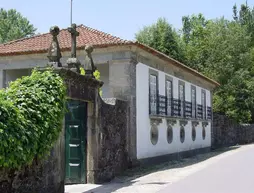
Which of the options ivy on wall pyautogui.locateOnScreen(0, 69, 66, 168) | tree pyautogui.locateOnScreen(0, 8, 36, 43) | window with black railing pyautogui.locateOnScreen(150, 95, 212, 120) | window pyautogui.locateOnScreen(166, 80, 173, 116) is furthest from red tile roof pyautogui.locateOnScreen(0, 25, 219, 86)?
tree pyautogui.locateOnScreen(0, 8, 36, 43)

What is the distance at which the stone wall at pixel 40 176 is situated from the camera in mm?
7246

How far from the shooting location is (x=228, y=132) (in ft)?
103

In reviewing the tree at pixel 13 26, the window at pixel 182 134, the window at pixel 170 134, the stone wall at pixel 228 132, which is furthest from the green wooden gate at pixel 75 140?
the tree at pixel 13 26

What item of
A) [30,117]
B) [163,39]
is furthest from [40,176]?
[163,39]

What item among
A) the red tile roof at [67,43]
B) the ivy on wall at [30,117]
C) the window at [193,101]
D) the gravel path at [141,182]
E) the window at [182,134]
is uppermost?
the red tile roof at [67,43]

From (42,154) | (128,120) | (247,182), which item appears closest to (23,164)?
(42,154)

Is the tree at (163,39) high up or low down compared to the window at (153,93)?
up

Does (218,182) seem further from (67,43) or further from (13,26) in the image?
(13,26)

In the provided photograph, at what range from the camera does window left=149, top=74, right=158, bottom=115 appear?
16755 millimetres

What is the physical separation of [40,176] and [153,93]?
9359 mm

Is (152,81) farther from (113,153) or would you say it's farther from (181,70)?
(113,153)

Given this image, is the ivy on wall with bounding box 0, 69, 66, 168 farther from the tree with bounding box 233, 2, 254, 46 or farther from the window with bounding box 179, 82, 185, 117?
the tree with bounding box 233, 2, 254, 46

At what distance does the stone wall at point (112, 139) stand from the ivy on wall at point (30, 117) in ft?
10.9

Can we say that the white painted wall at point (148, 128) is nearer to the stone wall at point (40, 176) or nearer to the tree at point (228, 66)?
the stone wall at point (40, 176)
